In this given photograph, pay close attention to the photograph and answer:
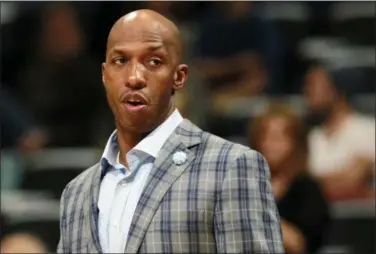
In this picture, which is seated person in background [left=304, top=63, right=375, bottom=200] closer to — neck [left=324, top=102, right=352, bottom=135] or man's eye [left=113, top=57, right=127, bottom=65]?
neck [left=324, top=102, right=352, bottom=135]

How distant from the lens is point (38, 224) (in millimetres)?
4734

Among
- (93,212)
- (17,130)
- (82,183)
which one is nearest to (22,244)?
(17,130)

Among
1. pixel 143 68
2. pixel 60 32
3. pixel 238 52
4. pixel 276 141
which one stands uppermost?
pixel 60 32

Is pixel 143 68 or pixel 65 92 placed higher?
pixel 65 92

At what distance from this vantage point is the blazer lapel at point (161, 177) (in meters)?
1.80

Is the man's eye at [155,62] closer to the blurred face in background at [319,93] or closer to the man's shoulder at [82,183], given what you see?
the man's shoulder at [82,183]

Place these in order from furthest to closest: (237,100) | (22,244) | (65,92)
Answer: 1. (237,100)
2. (65,92)
3. (22,244)

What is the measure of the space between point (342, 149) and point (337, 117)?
0.16 metres

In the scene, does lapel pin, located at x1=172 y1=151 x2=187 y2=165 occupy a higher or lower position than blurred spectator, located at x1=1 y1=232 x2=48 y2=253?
lower

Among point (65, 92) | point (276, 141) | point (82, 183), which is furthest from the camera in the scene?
point (65, 92)

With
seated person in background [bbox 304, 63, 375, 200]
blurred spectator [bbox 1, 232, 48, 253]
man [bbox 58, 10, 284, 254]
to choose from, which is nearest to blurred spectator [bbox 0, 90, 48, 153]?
blurred spectator [bbox 1, 232, 48, 253]

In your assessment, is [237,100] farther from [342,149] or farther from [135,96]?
[135,96]

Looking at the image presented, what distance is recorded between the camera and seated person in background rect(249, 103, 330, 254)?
4348 millimetres

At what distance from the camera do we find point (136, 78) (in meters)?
1.81
